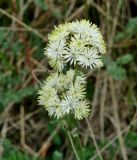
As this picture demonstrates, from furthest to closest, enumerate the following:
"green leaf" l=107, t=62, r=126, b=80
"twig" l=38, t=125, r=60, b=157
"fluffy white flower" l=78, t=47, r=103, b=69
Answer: "twig" l=38, t=125, r=60, b=157 < "green leaf" l=107, t=62, r=126, b=80 < "fluffy white flower" l=78, t=47, r=103, b=69

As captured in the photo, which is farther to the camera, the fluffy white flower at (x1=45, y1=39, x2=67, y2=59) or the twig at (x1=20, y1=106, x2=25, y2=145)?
the twig at (x1=20, y1=106, x2=25, y2=145)

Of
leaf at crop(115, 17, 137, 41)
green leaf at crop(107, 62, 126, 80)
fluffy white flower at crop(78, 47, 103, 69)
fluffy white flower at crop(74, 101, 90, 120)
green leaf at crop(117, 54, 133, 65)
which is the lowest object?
fluffy white flower at crop(74, 101, 90, 120)

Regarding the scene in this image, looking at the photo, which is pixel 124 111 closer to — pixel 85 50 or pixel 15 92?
pixel 15 92

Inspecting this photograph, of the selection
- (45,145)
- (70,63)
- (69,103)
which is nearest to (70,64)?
(70,63)

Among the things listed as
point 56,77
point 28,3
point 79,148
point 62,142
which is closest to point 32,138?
point 62,142

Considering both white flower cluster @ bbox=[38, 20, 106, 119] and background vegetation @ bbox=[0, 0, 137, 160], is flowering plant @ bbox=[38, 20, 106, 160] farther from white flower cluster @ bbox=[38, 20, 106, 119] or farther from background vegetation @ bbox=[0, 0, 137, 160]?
background vegetation @ bbox=[0, 0, 137, 160]

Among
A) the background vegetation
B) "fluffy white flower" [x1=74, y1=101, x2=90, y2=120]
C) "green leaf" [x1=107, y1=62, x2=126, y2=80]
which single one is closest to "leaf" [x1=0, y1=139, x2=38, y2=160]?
the background vegetation

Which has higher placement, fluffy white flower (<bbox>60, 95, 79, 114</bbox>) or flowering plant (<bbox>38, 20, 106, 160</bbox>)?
flowering plant (<bbox>38, 20, 106, 160</bbox>)

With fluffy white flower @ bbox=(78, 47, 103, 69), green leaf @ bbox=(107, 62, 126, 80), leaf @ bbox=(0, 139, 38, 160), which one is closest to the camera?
fluffy white flower @ bbox=(78, 47, 103, 69)
